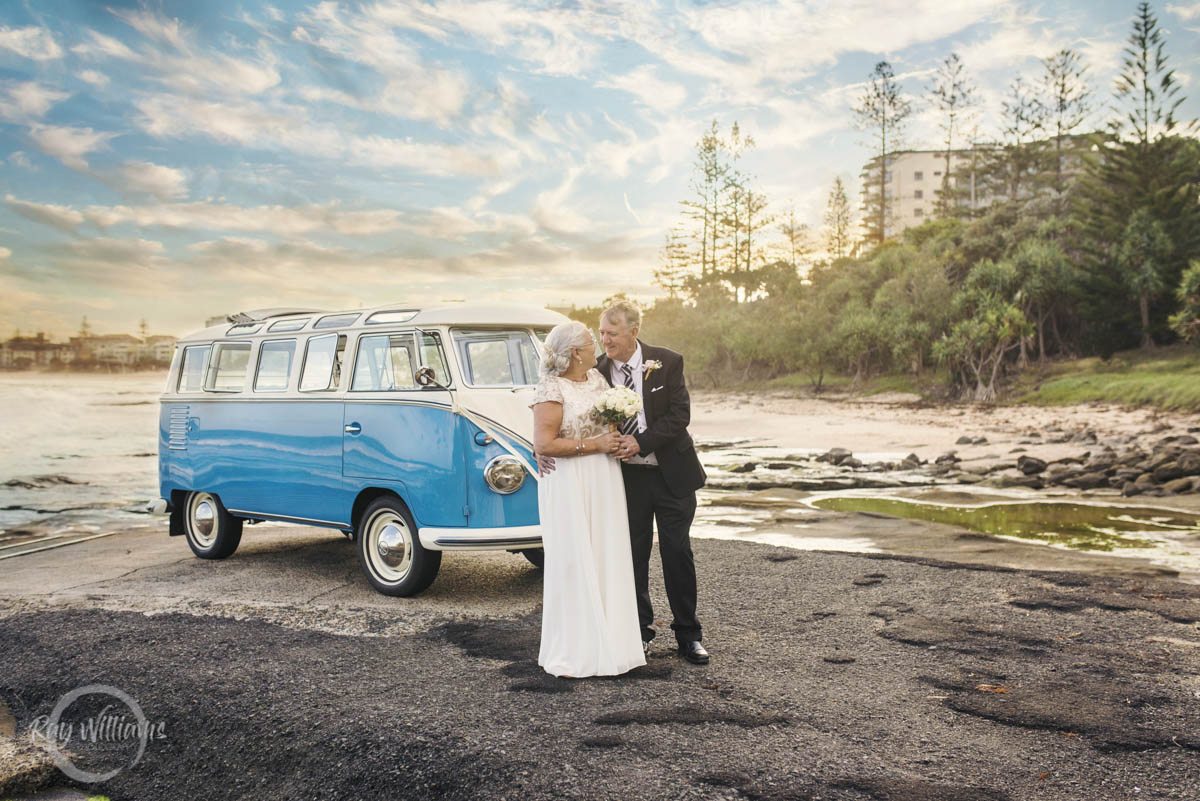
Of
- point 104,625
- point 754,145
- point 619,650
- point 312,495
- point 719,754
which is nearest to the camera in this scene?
point 719,754

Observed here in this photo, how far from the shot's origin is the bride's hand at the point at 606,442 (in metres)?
5.34

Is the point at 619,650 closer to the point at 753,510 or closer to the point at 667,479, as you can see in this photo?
the point at 667,479

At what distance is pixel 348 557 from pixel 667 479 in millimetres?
5452

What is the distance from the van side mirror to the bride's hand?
2294mm

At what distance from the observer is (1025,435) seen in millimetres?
27672

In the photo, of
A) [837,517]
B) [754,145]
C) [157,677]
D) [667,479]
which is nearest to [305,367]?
[157,677]

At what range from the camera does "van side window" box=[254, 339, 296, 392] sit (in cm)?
866

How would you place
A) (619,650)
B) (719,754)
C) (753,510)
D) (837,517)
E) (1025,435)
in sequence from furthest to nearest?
1. (1025,435)
2. (753,510)
3. (837,517)
4. (619,650)
5. (719,754)

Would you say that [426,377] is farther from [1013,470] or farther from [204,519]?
[1013,470]

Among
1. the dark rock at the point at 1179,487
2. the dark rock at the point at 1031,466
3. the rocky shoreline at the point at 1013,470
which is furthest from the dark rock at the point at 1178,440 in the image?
the dark rock at the point at 1179,487

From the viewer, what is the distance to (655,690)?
5168 millimetres

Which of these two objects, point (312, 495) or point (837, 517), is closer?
point (312, 495)

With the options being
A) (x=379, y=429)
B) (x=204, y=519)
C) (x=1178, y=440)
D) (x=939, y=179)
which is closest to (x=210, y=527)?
(x=204, y=519)

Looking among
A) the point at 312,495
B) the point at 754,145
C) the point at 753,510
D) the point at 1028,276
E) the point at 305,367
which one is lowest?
the point at 753,510
